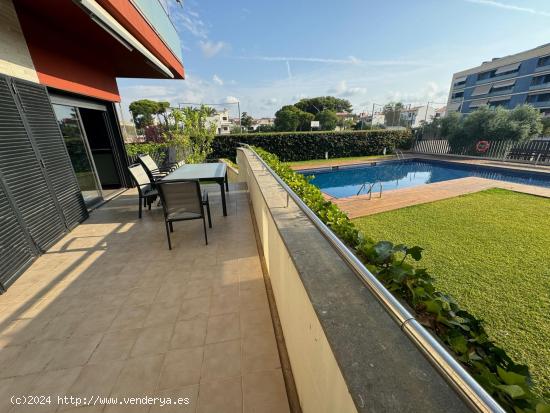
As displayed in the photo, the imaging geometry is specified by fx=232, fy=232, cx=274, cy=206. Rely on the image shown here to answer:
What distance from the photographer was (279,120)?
4041 centimetres

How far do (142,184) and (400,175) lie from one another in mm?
13229

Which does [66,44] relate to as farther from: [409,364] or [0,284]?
[409,364]

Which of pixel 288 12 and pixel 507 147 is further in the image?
pixel 507 147

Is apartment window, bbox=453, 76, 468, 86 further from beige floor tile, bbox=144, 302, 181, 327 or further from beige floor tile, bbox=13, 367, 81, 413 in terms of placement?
beige floor tile, bbox=13, 367, 81, 413

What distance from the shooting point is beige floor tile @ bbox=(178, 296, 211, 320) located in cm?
206

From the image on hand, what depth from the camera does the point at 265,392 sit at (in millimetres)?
1460

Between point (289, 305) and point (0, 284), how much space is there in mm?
3121

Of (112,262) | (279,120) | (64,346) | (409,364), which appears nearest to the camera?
(409,364)

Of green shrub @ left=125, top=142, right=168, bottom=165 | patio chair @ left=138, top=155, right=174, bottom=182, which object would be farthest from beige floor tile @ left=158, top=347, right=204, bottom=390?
green shrub @ left=125, top=142, right=168, bottom=165

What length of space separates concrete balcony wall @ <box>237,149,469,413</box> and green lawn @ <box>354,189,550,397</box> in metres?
2.16

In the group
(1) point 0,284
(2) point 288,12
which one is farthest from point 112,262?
(2) point 288,12

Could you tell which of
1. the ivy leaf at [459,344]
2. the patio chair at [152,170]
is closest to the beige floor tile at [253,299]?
the ivy leaf at [459,344]

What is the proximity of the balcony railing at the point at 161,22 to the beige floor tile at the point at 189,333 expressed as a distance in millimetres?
4318

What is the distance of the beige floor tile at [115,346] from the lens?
1.71m
